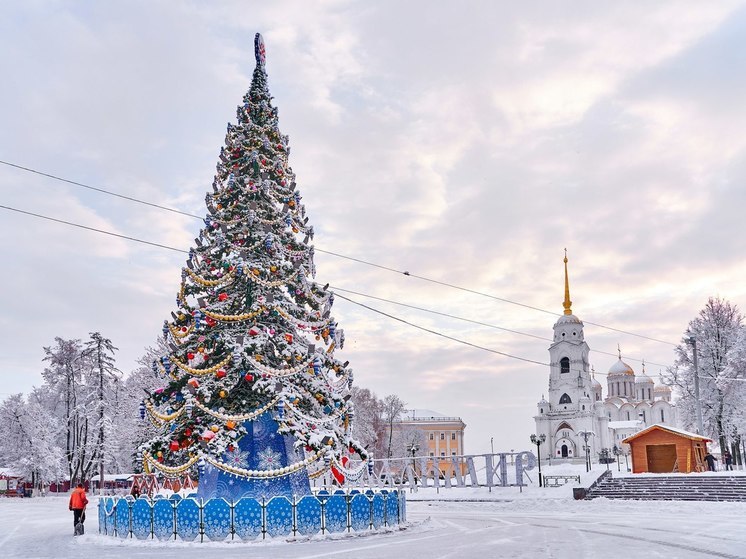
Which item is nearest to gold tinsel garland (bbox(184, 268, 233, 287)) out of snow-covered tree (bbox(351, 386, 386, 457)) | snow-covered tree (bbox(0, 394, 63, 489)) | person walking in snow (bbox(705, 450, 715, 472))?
person walking in snow (bbox(705, 450, 715, 472))

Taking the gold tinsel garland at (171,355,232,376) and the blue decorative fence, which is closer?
the blue decorative fence

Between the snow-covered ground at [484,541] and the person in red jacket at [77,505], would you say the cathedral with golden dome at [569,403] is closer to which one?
the snow-covered ground at [484,541]

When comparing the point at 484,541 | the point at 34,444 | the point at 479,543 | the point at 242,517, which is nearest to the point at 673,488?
the point at 484,541

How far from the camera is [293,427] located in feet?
68.9

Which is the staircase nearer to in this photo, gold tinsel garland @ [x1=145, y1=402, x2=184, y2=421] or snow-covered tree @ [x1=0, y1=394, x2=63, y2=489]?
gold tinsel garland @ [x1=145, y1=402, x2=184, y2=421]

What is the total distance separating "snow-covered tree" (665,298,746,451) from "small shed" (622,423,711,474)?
8136mm

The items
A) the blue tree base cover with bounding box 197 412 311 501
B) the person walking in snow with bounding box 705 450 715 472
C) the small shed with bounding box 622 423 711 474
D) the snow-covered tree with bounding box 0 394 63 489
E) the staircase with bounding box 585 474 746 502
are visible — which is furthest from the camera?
the snow-covered tree with bounding box 0 394 63 489

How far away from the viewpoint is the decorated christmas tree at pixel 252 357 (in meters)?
21.1

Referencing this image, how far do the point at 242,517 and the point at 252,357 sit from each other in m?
4.66

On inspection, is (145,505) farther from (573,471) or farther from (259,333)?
(573,471)

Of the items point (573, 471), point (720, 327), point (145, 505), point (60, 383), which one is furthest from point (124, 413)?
point (720, 327)

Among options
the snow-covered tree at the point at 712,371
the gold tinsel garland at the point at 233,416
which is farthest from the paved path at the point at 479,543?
the snow-covered tree at the point at 712,371

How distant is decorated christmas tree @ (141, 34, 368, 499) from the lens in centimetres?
2109

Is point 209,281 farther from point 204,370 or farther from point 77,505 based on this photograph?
point 77,505
